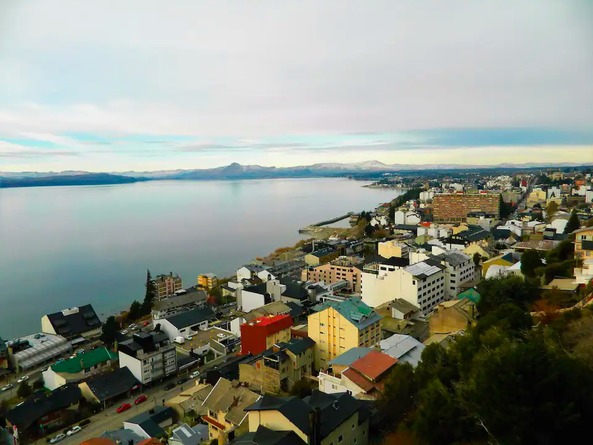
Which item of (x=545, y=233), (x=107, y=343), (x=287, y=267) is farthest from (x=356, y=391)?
(x=545, y=233)

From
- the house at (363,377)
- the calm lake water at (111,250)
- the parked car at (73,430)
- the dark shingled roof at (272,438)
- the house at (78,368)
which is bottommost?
the calm lake water at (111,250)

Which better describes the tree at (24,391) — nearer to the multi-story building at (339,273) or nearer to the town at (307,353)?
the town at (307,353)

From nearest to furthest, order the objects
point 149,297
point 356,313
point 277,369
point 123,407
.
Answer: point 277,369
point 123,407
point 356,313
point 149,297

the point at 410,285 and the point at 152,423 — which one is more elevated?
the point at 410,285

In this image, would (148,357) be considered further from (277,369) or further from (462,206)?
(462,206)

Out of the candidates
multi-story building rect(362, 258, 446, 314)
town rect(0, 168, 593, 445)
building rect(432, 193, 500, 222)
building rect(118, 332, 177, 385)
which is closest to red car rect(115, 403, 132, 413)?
town rect(0, 168, 593, 445)

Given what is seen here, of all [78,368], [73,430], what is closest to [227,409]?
[73,430]

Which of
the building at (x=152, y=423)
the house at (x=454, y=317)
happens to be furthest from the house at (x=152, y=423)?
the house at (x=454, y=317)
